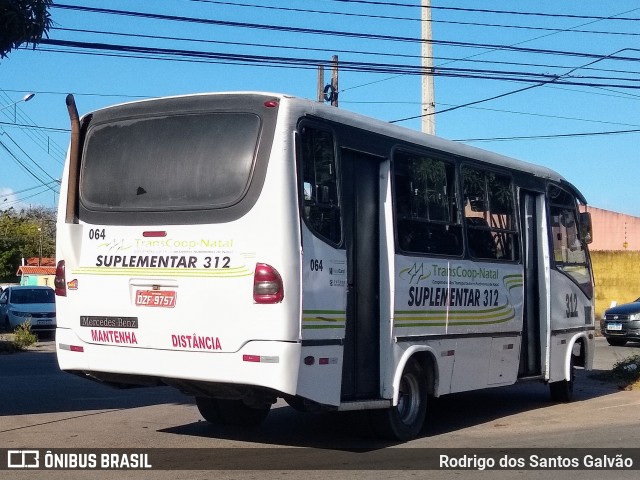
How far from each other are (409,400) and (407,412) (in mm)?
131

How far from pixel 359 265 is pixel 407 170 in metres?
1.38

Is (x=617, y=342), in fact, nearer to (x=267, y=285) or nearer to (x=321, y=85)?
(x=321, y=85)

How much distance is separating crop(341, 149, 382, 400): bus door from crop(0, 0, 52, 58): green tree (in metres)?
4.02

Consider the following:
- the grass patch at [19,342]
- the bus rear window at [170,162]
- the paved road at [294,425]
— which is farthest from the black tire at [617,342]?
the bus rear window at [170,162]

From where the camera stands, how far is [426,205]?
10211 millimetres

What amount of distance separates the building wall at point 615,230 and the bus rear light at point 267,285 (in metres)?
46.8

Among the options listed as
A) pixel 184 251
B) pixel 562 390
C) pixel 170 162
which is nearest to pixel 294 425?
pixel 184 251

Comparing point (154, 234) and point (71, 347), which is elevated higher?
point (154, 234)

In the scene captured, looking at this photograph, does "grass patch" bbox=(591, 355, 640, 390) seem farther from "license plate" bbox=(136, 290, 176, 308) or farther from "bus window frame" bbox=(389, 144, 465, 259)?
"license plate" bbox=(136, 290, 176, 308)

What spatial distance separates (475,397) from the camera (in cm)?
1413

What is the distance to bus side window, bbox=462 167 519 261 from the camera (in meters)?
11.1

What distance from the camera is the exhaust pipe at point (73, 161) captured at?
9086 mm

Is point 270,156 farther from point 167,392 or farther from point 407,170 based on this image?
point 167,392

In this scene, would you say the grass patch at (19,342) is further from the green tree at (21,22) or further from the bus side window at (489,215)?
the bus side window at (489,215)
